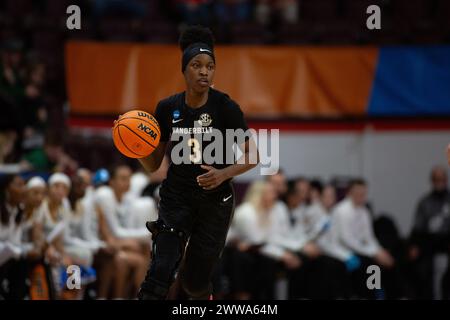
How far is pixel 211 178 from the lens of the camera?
20.3ft

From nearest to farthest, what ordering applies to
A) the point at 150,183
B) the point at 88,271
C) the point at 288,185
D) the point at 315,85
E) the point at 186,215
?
the point at 186,215
the point at 88,271
the point at 150,183
the point at 288,185
the point at 315,85

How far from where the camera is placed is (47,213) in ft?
30.8

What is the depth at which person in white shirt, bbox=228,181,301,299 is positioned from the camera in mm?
10719

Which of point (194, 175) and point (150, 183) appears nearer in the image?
point (194, 175)

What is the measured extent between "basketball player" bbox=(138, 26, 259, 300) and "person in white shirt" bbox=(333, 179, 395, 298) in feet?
15.8

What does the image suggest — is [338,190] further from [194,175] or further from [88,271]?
[194,175]

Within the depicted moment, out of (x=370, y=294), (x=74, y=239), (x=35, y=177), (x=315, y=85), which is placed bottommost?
(x=370, y=294)

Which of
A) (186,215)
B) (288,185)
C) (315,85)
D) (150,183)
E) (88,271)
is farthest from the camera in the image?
(315,85)

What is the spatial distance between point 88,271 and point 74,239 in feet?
1.92

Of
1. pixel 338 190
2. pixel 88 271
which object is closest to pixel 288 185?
pixel 338 190

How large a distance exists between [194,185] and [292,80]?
22.6ft

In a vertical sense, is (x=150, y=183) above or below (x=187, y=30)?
below

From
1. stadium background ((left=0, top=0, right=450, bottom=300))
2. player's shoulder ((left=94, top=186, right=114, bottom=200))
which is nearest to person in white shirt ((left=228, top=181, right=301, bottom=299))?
player's shoulder ((left=94, top=186, right=114, bottom=200))

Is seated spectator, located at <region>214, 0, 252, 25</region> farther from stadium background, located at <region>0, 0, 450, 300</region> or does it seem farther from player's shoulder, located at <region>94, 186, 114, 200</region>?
player's shoulder, located at <region>94, 186, 114, 200</region>
